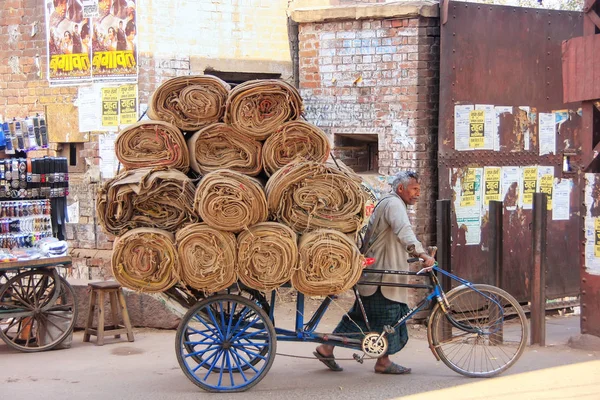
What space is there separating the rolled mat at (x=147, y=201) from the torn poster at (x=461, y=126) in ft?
13.3

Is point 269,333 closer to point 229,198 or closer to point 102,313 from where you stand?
point 229,198

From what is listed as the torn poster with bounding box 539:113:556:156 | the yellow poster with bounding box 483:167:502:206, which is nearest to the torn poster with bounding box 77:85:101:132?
the yellow poster with bounding box 483:167:502:206

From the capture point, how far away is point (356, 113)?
9.09 m

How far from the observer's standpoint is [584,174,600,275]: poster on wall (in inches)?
284

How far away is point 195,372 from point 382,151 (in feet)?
12.1

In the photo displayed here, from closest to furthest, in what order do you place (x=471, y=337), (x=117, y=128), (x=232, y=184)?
(x=232, y=184) < (x=471, y=337) < (x=117, y=128)

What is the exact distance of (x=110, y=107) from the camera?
9.79 m

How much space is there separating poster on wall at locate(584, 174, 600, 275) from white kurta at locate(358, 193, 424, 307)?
2026 mm

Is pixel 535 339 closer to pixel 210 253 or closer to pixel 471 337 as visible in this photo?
pixel 471 337

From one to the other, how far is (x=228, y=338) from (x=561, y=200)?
5.43 m

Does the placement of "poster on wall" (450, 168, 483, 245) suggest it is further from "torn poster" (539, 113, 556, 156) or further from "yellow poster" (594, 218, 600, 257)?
"yellow poster" (594, 218, 600, 257)

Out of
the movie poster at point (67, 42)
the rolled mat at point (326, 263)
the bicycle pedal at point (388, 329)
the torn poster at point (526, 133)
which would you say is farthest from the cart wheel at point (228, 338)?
the movie poster at point (67, 42)

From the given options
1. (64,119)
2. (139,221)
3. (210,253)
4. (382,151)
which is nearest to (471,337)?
(210,253)

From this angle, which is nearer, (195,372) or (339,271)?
(339,271)
